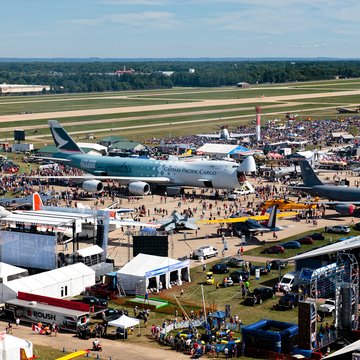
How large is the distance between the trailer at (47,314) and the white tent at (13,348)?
15.3 ft

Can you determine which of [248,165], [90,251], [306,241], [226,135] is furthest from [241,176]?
[226,135]

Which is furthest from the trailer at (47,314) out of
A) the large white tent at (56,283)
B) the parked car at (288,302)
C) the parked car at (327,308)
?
the parked car at (327,308)

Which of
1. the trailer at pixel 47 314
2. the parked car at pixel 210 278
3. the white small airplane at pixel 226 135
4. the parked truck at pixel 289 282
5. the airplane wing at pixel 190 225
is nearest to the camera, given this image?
the trailer at pixel 47 314

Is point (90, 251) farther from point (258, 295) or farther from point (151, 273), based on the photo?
point (258, 295)

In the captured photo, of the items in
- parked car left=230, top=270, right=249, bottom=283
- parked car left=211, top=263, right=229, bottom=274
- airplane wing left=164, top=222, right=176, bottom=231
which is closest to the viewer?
parked car left=230, top=270, right=249, bottom=283

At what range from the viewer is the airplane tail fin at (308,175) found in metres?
74.7

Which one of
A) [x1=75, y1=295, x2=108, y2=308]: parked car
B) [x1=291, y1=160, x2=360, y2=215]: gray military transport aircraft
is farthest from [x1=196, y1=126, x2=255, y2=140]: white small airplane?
[x1=75, y1=295, x2=108, y2=308]: parked car

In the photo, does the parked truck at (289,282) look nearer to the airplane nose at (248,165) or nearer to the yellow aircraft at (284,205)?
the yellow aircraft at (284,205)

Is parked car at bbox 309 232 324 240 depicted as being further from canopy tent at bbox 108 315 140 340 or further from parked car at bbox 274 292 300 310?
canopy tent at bbox 108 315 140 340

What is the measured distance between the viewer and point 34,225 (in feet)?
172

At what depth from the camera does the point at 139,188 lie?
8200 centimetres

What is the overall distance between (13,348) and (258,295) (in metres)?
16.2

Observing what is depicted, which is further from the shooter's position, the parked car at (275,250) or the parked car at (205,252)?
the parked car at (275,250)

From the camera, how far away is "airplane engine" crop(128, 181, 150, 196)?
8200 cm
